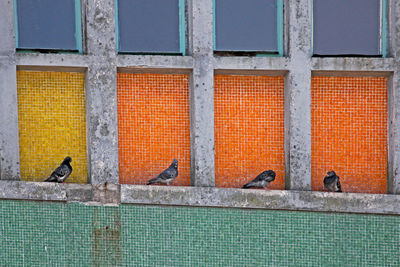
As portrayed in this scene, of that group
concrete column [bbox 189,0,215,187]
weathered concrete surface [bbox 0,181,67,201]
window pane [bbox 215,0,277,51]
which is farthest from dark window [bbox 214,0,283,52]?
weathered concrete surface [bbox 0,181,67,201]

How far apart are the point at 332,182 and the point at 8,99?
16.1 ft

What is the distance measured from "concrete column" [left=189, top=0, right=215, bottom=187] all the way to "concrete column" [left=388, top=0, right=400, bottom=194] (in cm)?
266

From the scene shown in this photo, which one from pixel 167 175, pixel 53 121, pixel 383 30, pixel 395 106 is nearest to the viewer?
pixel 167 175

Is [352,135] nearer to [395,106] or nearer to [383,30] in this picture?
[395,106]

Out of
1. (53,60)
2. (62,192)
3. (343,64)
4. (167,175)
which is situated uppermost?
(53,60)

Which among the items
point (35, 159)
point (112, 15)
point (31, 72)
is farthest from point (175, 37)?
point (35, 159)

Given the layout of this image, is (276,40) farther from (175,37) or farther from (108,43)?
(108,43)

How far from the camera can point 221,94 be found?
295 inches

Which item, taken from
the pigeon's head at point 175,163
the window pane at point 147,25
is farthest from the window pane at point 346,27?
the pigeon's head at point 175,163

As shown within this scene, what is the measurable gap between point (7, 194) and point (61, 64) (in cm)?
210

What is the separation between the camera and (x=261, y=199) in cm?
714

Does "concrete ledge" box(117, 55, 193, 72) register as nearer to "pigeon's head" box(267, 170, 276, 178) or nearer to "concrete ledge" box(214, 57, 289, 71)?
"concrete ledge" box(214, 57, 289, 71)

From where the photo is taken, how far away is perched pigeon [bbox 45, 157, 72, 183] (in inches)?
281

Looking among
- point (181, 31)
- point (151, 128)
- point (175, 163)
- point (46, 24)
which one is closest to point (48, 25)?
point (46, 24)
